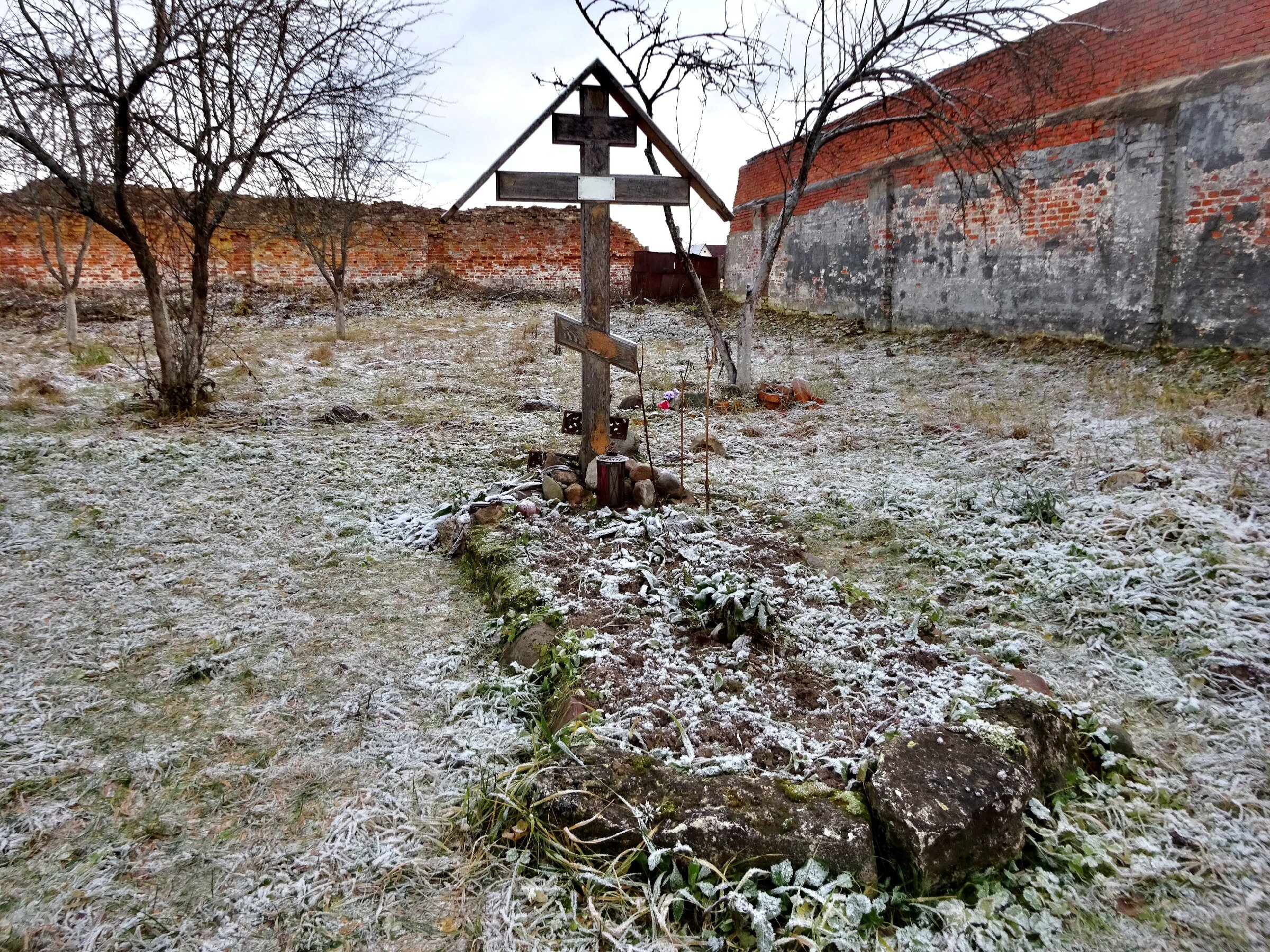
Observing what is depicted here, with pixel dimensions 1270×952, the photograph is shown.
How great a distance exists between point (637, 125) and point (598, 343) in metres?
1.44

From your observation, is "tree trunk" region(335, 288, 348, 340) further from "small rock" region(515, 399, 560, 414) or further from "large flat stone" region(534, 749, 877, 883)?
"large flat stone" region(534, 749, 877, 883)

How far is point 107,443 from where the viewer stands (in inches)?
235

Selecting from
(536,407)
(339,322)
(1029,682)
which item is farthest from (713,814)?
(339,322)

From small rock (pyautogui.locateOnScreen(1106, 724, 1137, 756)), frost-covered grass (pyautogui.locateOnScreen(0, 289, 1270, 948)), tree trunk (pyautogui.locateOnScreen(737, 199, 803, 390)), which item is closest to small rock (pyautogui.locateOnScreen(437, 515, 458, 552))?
frost-covered grass (pyautogui.locateOnScreen(0, 289, 1270, 948))

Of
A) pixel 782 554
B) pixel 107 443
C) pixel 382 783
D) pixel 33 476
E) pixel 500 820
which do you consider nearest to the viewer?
pixel 500 820

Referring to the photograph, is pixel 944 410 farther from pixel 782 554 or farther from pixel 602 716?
pixel 602 716

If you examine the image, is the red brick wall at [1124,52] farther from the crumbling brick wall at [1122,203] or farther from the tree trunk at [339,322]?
the tree trunk at [339,322]

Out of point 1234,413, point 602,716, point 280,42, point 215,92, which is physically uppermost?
point 280,42

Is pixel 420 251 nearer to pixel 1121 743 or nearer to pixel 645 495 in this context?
pixel 645 495

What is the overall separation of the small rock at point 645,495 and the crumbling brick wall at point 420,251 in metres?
17.2

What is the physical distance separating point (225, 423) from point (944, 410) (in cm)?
725

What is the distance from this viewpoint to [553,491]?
4602 mm

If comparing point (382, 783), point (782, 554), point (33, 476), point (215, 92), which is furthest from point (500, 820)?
point (215, 92)

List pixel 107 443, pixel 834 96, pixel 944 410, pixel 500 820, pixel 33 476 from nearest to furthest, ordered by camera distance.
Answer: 1. pixel 500 820
2. pixel 33 476
3. pixel 107 443
4. pixel 944 410
5. pixel 834 96
